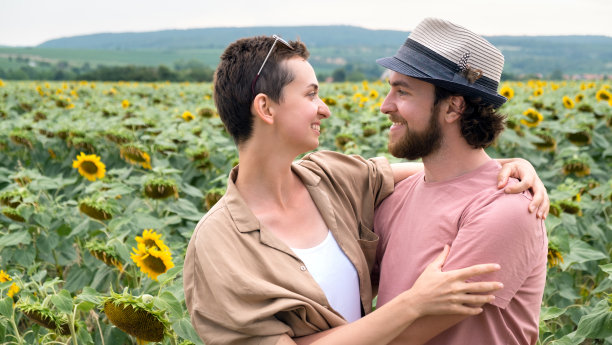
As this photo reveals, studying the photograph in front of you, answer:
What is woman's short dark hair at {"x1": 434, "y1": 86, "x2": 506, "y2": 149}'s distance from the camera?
75.0 inches

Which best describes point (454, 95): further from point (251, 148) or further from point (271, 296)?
point (271, 296)

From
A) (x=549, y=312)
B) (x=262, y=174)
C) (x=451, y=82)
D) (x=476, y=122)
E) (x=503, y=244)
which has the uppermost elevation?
(x=451, y=82)

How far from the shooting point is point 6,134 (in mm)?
5699

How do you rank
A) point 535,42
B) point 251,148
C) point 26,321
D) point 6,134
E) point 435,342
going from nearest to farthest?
point 435,342 → point 251,148 → point 26,321 → point 6,134 → point 535,42

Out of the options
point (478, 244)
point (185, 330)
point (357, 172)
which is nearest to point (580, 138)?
point (357, 172)

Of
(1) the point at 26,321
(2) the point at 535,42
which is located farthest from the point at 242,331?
(2) the point at 535,42

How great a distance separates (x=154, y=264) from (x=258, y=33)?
198 ft

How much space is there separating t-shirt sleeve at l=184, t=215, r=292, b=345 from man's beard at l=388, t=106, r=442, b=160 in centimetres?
65

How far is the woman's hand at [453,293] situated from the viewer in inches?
61.4

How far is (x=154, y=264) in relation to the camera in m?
2.25

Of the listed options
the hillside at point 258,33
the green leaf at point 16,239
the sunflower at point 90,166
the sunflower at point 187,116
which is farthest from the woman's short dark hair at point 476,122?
the hillside at point 258,33

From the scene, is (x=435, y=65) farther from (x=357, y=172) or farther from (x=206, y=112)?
(x=206, y=112)

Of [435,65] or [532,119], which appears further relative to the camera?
[532,119]

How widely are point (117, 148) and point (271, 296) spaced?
3532mm
